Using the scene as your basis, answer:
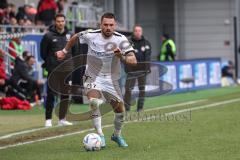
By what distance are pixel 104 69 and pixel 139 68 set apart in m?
7.07

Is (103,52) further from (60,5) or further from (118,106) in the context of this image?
(60,5)

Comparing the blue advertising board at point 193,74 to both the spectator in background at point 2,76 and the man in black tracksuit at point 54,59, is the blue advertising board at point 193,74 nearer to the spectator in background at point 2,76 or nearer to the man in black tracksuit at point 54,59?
the spectator in background at point 2,76

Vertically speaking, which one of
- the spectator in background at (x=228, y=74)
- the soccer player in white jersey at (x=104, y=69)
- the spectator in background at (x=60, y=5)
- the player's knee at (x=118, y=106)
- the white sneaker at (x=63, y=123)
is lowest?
the spectator in background at (x=228, y=74)

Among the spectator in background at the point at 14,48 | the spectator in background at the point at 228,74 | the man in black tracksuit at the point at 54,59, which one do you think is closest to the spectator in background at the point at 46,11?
the spectator in background at the point at 14,48

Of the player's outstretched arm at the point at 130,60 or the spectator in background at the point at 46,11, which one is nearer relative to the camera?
the player's outstretched arm at the point at 130,60

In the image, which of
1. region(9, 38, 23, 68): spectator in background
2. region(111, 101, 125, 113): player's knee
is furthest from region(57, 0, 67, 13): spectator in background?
region(111, 101, 125, 113): player's knee

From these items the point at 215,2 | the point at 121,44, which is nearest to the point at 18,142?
the point at 121,44

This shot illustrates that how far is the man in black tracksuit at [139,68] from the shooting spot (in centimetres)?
1714

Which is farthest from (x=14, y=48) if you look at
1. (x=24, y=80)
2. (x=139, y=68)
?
(x=139, y=68)

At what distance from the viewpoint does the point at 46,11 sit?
24.3 metres

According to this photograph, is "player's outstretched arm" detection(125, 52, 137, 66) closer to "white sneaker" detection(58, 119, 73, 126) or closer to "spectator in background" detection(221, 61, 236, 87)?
"white sneaker" detection(58, 119, 73, 126)

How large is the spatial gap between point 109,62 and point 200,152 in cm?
202

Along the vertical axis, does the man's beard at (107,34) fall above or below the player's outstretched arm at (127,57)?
above

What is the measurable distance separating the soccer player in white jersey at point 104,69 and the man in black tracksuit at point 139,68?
633 cm
